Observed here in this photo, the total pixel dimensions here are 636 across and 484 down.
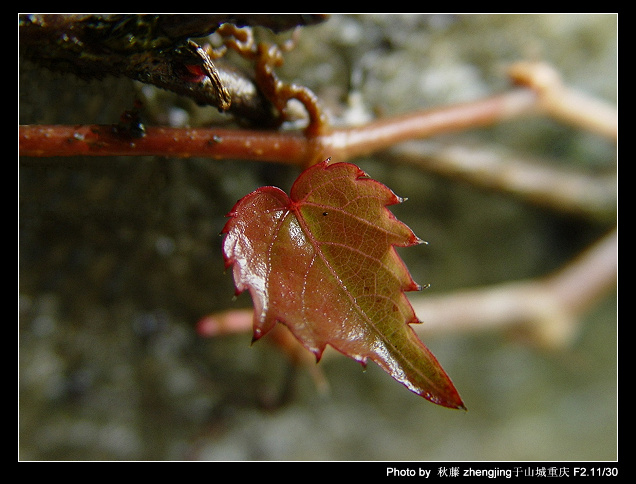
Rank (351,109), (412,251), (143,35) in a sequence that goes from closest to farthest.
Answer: (143,35), (351,109), (412,251)

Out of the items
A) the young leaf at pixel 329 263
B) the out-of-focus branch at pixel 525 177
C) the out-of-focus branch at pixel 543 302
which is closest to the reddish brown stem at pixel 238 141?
the young leaf at pixel 329 263

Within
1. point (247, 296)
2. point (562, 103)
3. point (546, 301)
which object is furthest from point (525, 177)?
point (247, 296)

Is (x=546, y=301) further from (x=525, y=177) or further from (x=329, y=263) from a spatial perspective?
(x=329, y=263)

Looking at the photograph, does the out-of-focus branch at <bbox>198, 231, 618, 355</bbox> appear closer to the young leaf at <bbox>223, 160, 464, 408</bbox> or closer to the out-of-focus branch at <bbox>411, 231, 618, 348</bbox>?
the out-of-focus branch at <bbox>411, 231, 618, 348</bbox>

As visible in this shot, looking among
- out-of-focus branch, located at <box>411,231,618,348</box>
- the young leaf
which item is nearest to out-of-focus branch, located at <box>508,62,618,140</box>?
out-of-focus branch, located at <box>411,231,618,348</box>

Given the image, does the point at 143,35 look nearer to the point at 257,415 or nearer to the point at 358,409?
the point at 257,415

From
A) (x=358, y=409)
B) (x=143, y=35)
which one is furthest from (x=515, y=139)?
(x=143, y=35)

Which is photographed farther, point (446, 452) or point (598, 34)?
point (446, 452)
